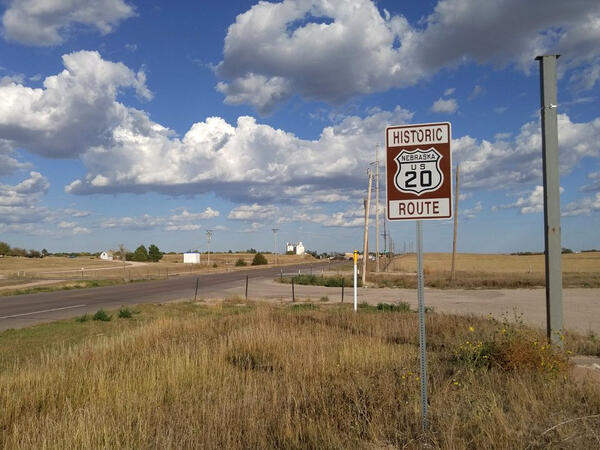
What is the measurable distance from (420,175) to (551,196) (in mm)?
5064

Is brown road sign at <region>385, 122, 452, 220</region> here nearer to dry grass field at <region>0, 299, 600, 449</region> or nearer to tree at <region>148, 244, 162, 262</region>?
dry grass field at <region>0, 299, 600, 449</region>

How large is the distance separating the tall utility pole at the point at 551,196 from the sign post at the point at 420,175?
4.84 m

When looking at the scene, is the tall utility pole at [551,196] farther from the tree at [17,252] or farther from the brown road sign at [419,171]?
the tree at [17,252]

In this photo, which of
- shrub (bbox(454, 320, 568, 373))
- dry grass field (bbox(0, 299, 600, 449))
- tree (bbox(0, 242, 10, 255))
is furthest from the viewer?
tree (bbox(0, 242, 10, 255))

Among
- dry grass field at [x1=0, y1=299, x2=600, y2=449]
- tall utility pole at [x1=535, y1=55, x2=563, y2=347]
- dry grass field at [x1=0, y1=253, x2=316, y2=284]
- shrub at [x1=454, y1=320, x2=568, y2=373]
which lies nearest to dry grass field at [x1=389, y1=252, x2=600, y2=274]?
dry grass field at [x1=0, y1=253, x2=316, y2=284]

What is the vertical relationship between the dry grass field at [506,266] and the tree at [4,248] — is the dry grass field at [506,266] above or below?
below

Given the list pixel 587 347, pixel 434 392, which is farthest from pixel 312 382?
pixel 587 347

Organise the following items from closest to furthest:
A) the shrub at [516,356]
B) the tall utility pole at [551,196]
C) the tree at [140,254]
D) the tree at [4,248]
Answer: the shrub at [516,356], the tall utility pole at [551,196], the tree at [4,248], the tree at [140,254]

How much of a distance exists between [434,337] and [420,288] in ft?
22.1

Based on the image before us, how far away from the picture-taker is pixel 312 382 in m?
6.82

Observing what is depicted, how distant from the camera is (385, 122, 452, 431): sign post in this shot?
199 inches

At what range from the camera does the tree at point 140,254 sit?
5177 inches

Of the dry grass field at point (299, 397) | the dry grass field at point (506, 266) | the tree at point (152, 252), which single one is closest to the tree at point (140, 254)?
the tree at point (152, 252)

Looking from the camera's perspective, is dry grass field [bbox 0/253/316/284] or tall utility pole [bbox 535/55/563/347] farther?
dry grass field [bbox 0/253/316/284]
